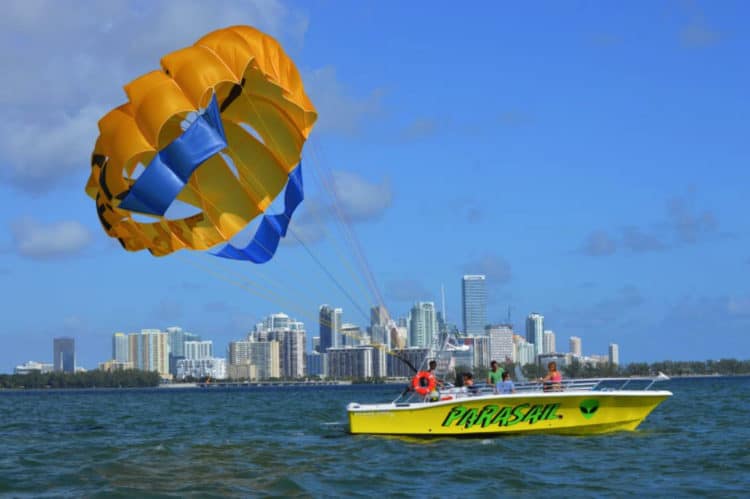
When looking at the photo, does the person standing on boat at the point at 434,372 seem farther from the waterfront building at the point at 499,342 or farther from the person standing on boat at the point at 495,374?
the waterfront building at the point at 499,342

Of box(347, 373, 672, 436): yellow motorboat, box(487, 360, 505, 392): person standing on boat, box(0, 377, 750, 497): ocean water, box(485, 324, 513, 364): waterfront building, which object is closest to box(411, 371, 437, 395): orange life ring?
box(347, 373, 672, 436): yellow motorboat

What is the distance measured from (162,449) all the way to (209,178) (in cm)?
572

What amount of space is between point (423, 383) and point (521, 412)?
6.67ft

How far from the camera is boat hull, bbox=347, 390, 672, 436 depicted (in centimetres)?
2027

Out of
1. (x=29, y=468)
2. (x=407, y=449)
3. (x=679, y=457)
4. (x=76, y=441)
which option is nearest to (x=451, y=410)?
(x=407, y=449)

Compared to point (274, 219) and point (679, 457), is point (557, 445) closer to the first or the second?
point (679, 457)

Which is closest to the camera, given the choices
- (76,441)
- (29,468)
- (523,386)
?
(29,468)

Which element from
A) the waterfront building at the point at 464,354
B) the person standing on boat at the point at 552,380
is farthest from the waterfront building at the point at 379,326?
the person standing on boat at the point at 552,380

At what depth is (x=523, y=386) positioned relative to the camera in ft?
69.9

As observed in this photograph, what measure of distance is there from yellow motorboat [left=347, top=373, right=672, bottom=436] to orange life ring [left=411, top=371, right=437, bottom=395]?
0.99 feet

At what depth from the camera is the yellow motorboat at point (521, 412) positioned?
66.5ft

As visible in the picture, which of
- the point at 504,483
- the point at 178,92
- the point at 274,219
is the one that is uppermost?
the point at 178,92

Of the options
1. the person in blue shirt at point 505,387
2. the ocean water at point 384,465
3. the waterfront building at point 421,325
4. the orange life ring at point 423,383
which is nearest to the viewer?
the ocean water at point 384,465

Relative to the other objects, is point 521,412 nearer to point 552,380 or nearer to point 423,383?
point 552,380
